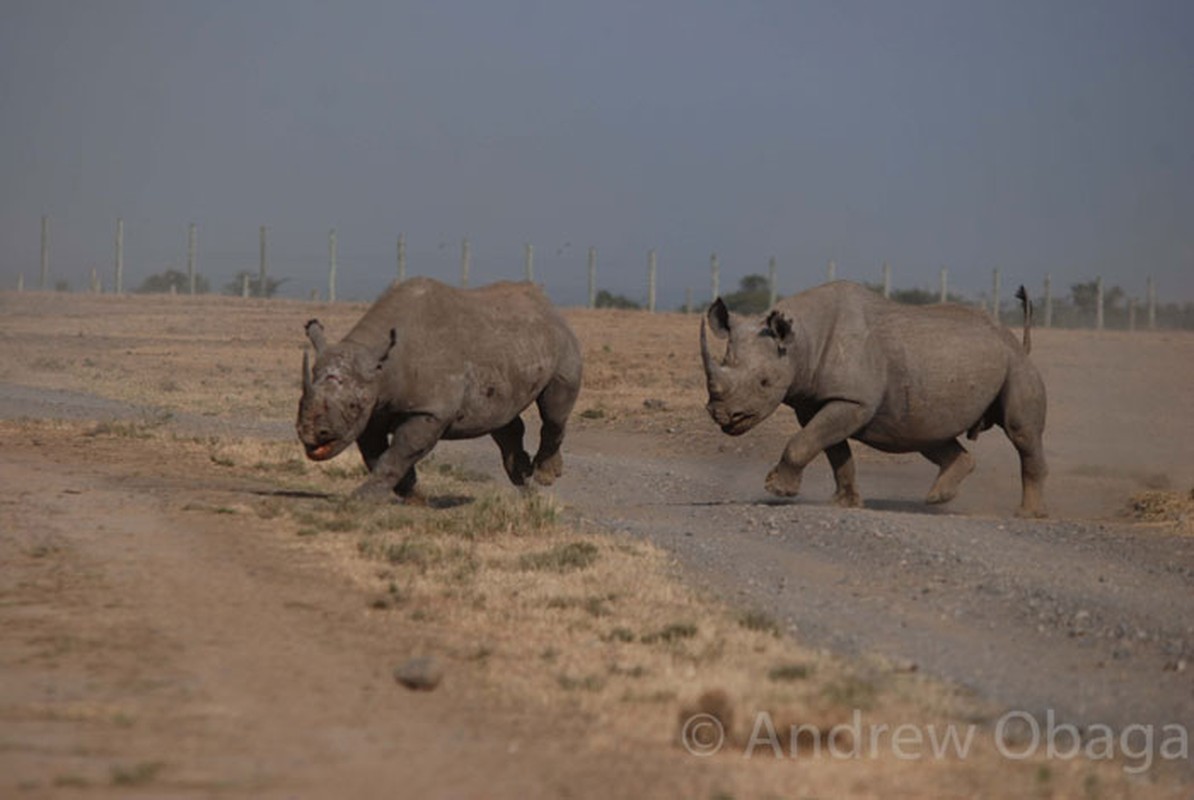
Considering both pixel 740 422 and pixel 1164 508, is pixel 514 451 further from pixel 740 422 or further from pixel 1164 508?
pixel 1164 508

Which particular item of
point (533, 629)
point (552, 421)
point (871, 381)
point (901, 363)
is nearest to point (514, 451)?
point (552, 421)

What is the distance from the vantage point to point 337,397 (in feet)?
44.0

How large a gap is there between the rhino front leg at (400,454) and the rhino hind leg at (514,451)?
2.27 m

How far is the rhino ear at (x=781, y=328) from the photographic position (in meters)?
15.2

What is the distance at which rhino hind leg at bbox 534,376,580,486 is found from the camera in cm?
1616

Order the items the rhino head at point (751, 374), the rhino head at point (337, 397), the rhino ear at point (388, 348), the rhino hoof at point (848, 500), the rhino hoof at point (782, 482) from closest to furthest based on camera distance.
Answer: the rhino head at point (337, 397)
the rhino ear at point (388, 348)
the rhino head at point (751, 374)
the rhino hoof at point (782, 482)
the rhino hoof at point (848, 500)

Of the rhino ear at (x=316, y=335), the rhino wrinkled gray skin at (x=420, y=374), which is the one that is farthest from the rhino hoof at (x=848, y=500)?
the rhino ear at (x=316, y=335)

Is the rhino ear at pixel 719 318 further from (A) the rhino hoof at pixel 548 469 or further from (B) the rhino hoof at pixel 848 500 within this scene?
(A) the rhino hoof at pixel 548 469

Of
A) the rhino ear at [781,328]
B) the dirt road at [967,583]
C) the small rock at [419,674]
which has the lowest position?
the dirt road at [967,583]

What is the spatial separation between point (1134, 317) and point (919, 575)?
42328 millimetres

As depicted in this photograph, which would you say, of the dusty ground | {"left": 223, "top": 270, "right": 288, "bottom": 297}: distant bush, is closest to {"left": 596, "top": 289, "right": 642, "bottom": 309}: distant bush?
{"left": 223, "top": 270, "right": 288, "bottom": 297}: distant bush

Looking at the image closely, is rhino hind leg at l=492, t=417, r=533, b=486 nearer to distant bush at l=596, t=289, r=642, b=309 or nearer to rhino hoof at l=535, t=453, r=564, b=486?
rhino hoof at l=535, t=453, r=564, b=486

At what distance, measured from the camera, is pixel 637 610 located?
969cm

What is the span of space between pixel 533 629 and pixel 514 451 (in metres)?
7.52
